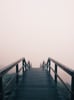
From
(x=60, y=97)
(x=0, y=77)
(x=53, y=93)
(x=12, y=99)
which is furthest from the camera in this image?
(x=53, y=93)

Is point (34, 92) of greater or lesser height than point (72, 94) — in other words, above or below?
below

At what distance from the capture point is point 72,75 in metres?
3.13

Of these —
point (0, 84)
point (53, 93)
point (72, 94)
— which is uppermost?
point (0, 84)

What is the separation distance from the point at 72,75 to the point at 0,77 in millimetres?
1199

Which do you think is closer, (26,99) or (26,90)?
(26,99)

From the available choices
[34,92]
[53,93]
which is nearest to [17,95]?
[34,92]

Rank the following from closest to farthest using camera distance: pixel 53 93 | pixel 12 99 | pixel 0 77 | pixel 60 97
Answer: pixel 0 77, pixel 12 99, pixel 60 97, pixel 53 93

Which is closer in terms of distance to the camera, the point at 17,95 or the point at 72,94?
the point at 72,94

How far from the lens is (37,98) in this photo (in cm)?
487

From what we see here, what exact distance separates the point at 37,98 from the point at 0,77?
2.08 metres

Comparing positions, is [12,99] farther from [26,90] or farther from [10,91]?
[26,90]

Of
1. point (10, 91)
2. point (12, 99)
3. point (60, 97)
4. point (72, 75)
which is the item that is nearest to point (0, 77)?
point (72, 75)

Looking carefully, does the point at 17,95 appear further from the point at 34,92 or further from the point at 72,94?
the point at 72,94

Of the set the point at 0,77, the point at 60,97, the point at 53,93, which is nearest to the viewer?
the point at 0,77
